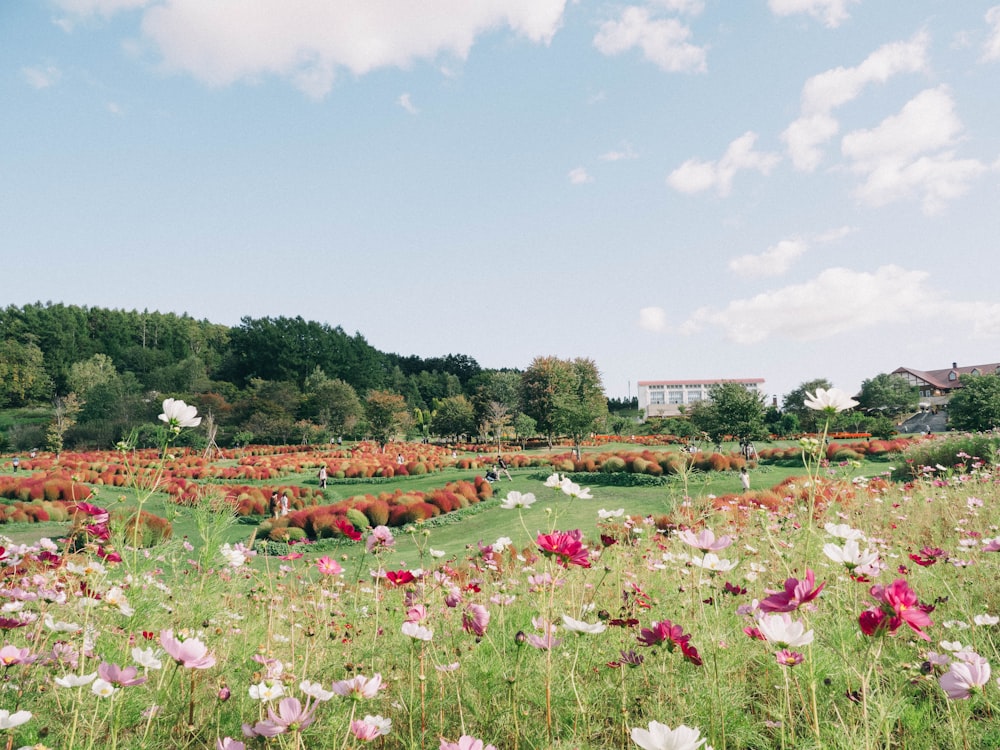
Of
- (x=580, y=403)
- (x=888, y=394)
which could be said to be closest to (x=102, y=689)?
(x=580, y=403)

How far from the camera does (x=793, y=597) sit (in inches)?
46.1

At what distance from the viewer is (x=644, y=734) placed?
101 centimetres

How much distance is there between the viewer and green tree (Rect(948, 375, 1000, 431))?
24.0 metres

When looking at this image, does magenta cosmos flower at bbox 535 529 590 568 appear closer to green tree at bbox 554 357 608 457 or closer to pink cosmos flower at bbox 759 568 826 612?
pink cosmos flower at bbox 759 568 826 612

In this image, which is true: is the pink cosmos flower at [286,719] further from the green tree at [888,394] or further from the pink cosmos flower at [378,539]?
the green tree at [888,394]

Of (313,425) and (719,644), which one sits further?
(313,425)

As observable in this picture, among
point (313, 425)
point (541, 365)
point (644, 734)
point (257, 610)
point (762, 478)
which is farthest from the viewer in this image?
point (541, 365)

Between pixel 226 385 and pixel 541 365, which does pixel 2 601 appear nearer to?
pixel 541 365

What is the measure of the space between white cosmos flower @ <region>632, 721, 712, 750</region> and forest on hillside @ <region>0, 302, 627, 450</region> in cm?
2262

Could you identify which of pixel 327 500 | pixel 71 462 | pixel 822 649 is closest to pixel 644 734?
pixel 822 649

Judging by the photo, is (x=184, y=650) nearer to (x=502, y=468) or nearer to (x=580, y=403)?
(x=502, y=468)

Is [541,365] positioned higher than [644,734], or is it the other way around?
[541,365]

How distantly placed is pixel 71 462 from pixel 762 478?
70.6 feet

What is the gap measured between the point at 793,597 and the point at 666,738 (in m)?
0.41
